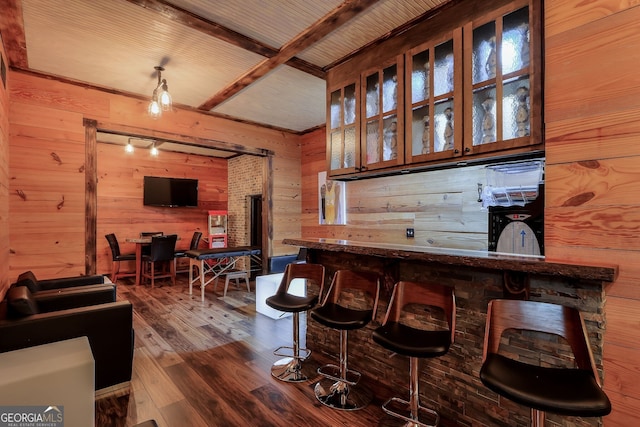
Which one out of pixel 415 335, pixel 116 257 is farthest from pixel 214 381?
pixel 116 257

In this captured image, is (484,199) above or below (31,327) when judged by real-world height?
above

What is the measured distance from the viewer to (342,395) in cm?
226

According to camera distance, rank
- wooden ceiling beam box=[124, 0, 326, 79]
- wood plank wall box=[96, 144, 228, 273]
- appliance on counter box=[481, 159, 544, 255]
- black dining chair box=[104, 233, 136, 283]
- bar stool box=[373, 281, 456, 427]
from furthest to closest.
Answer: wood plank wall box=[96, 144, 228, 273], black dining chair box=[104, 233, 136, 283], appliance on counter box=[481, 159, 544, 255], wooden ceiling beam box=[124, 0, 326, 79], bar stool box=[373, 281, 456, 427]

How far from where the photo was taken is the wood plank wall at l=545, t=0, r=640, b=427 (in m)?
1.42

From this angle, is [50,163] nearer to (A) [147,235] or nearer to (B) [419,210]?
(A) [147,235]

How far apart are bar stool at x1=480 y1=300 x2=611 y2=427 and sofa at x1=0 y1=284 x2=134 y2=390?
8.27ft

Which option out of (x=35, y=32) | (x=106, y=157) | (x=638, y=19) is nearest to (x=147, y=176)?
(x=106, y=157)

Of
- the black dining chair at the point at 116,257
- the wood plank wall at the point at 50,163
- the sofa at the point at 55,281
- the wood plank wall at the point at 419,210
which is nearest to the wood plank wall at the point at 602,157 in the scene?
the wood plank wall at the point at 419,210

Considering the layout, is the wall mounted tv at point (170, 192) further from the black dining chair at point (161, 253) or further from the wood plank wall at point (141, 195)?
the black dining chair at point (161, 253)

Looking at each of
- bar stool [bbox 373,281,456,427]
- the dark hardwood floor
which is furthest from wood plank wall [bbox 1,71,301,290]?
bar stool [bbox 373,281,456,427]

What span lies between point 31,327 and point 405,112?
3098mm

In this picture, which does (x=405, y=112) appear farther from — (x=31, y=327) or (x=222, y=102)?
(x=31, y=327)

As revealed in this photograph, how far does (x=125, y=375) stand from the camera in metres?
2.41

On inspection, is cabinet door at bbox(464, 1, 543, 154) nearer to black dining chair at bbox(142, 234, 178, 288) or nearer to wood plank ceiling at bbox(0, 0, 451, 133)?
wood plank ceiling at bbox(0, 0, 451, 133)
